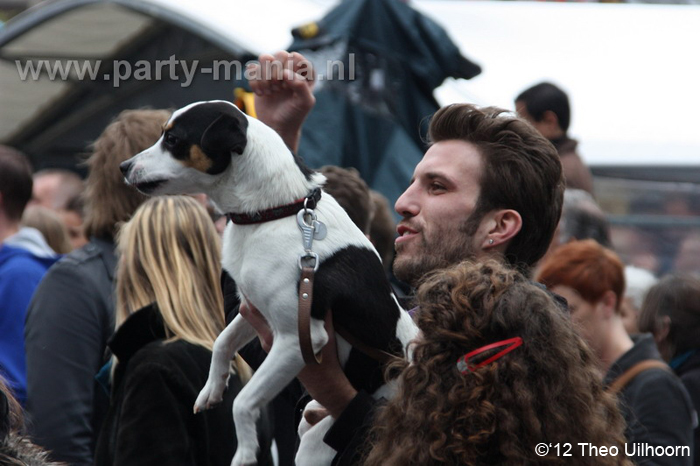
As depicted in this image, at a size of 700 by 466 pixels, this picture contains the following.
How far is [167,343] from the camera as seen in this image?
304 cm

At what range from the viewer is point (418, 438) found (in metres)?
1.90

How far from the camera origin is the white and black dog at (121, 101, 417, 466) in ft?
7.31

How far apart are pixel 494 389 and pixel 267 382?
2.03 feet

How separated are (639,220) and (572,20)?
252 centimetres

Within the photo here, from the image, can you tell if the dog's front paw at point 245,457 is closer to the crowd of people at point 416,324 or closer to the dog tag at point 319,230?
the crowd of people at point 416,324

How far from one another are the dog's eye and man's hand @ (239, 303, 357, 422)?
0.47 m

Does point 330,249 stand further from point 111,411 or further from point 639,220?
point 639,220

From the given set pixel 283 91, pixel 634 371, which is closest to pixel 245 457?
pixel 283 91

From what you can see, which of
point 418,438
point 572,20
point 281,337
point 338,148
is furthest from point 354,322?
point 572,20

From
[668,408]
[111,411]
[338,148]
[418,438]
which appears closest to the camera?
[418,438]

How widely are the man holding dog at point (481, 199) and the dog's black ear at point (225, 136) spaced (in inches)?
20.8

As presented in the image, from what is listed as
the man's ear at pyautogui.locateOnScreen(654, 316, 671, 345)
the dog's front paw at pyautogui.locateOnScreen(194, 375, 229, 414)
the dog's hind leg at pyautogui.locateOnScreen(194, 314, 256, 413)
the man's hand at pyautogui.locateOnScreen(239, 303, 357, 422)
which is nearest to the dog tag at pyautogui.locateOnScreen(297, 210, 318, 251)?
the man's hand at pyautogui.locateOnScreen(239, 303, 357, 422)

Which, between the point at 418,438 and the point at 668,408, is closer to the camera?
the point at 418,438

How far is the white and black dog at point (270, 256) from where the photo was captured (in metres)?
2.23
